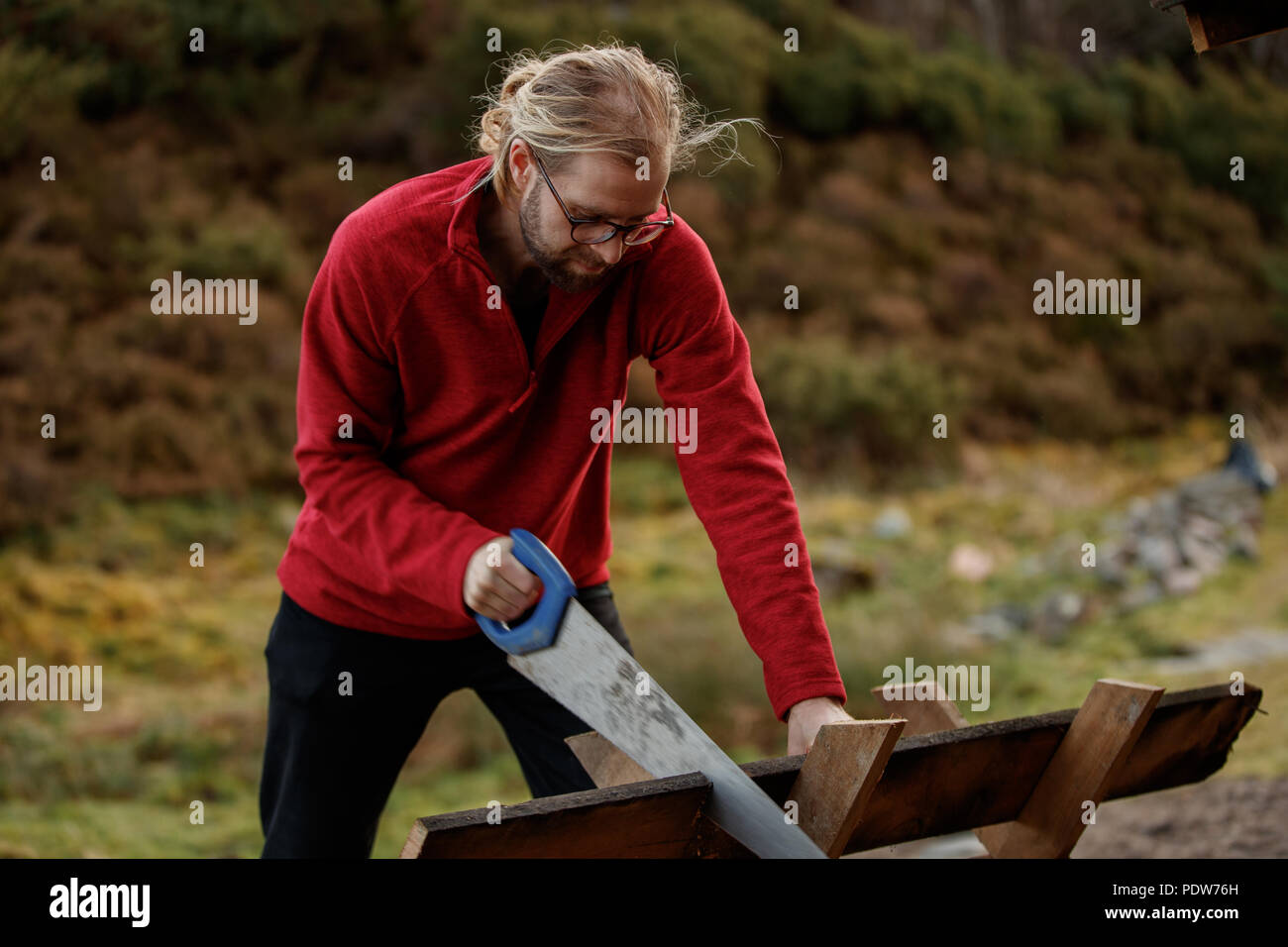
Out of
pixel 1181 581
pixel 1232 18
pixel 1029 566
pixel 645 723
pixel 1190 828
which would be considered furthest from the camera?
pixel 1029 566

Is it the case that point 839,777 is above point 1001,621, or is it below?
above

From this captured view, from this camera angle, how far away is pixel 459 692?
6.12 m

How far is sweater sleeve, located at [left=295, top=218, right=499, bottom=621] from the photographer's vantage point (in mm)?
2201

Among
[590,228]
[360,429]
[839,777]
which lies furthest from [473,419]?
[839,777]

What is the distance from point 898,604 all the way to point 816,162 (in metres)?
6.57

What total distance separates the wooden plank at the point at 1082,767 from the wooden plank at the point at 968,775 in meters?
0.03

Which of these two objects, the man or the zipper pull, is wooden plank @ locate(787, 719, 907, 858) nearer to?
the man

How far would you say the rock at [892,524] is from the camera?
27.7 feet

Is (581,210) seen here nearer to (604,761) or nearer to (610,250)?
(610,250)

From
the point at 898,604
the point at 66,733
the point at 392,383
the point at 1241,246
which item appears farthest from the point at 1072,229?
the point at 392,383

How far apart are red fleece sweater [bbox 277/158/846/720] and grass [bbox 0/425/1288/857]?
2.75m

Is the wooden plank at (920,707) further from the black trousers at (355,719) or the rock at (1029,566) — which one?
the rock at (1029,566)

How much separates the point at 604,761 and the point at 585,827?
0.47m

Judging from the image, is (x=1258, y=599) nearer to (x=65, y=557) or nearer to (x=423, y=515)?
(x=423, y=515)
